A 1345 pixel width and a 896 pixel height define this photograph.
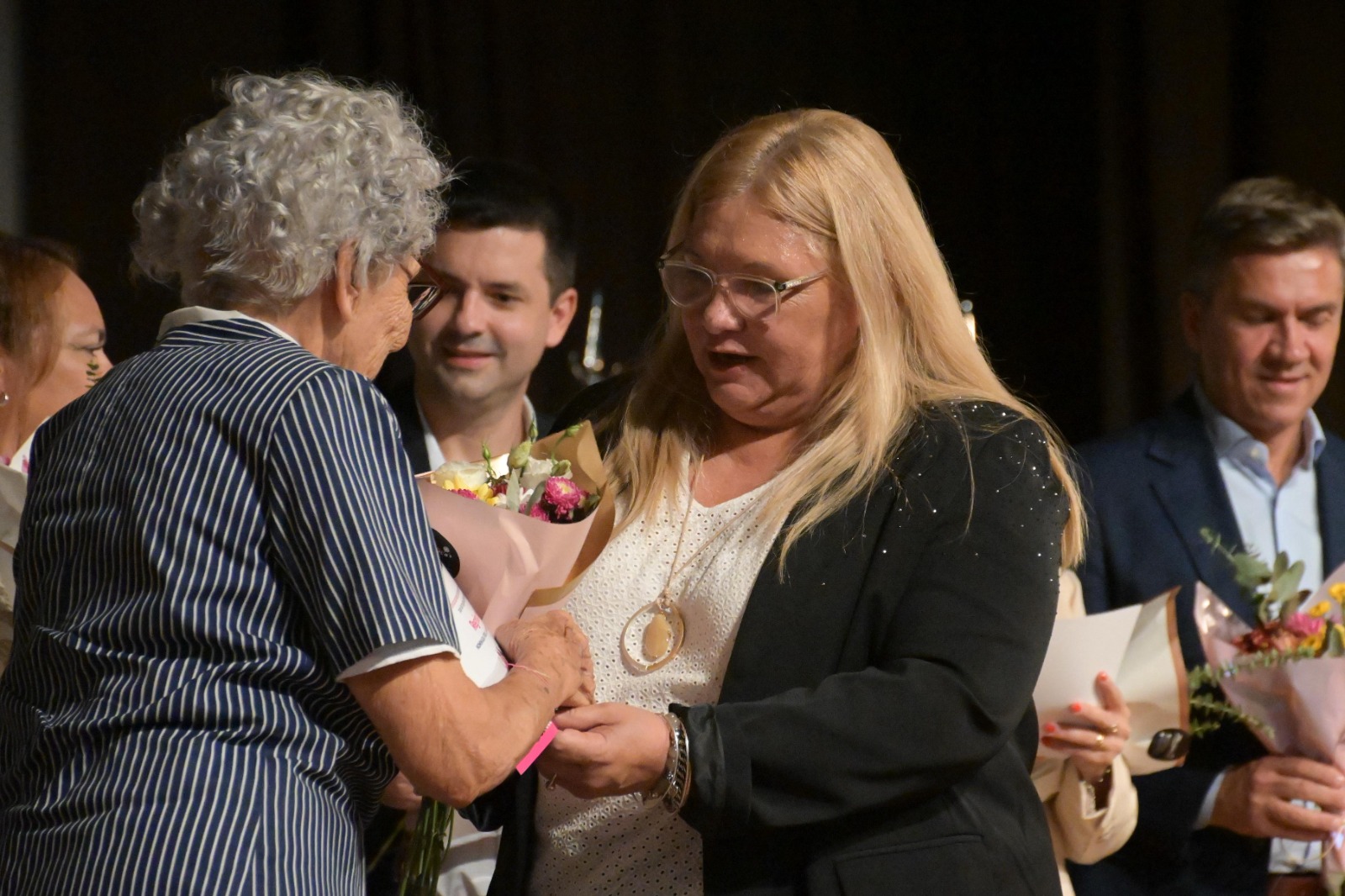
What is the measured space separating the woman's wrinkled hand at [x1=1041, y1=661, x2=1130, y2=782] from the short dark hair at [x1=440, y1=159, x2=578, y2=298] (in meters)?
1.43

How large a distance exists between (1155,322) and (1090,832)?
2510 millimetres

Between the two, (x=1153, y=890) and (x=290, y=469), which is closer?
(x=290, y=469)

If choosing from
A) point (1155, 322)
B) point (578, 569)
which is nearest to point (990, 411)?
point (578, 569)

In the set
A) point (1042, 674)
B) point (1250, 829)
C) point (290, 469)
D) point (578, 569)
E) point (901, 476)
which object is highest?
point (290, 469)

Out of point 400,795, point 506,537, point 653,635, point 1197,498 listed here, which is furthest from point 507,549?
point 1197,498

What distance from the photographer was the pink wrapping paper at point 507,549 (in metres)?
1.79

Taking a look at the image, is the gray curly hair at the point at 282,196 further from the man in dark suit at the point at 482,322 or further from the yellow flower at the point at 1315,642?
the yellow flower at the point at 1315,642

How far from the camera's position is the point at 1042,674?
94.6 inches

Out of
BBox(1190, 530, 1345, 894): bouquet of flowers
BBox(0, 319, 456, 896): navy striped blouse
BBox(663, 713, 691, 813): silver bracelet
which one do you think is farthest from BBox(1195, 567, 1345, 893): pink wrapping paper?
Result: BBox(0, 319, 456, 896): navy striped blouse

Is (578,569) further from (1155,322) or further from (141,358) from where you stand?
(1155,322)

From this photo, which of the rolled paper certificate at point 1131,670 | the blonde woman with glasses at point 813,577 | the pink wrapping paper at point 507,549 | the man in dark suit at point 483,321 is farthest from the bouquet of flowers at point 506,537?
the man in dark suit at point 483,321

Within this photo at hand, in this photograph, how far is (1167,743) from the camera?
2496mm

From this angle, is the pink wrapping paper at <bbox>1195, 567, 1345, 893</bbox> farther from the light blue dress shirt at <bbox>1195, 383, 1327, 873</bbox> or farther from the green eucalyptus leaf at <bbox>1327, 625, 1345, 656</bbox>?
the light blue dress shirt at <bbox>1195, 383, 1327, 873</bbox>

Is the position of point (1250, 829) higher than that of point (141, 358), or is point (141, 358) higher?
point (141, 358)
